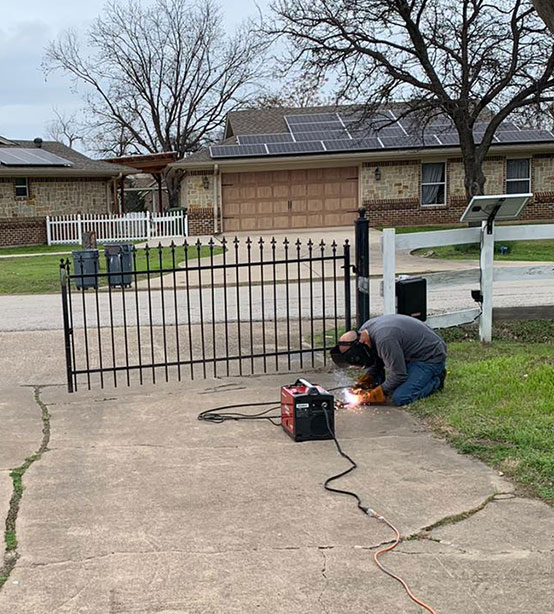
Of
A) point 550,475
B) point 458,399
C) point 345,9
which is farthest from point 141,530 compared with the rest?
point 345,9

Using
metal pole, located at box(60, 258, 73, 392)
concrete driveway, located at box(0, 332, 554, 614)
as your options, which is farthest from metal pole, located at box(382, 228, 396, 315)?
metal pole, located at box(60, 258, 73, 392)

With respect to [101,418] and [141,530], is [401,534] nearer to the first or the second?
[141,530]

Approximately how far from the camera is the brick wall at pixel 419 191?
1198 inches

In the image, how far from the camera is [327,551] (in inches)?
156

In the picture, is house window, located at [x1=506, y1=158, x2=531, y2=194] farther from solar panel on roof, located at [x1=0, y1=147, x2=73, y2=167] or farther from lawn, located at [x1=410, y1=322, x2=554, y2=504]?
lawn, located at [x1=410, y1=322, x2=554, y2=504]

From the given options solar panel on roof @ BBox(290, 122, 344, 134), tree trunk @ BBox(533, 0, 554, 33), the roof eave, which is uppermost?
solar panel on roof @ BBox(290, 122, 344, 134)

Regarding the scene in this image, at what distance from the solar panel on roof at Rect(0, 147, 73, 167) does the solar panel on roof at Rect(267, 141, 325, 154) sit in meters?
8.64

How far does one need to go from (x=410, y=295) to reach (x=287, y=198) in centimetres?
2227

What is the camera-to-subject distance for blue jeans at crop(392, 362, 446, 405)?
6.82 metres

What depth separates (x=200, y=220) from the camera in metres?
30.2

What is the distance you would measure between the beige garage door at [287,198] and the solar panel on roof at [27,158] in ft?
23.3

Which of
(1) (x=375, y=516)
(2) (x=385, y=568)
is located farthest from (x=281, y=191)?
(2) (x=385, y=568)

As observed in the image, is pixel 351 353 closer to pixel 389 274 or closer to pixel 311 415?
pixel 311 415

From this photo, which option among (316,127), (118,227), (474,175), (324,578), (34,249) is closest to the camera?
(324,578)
